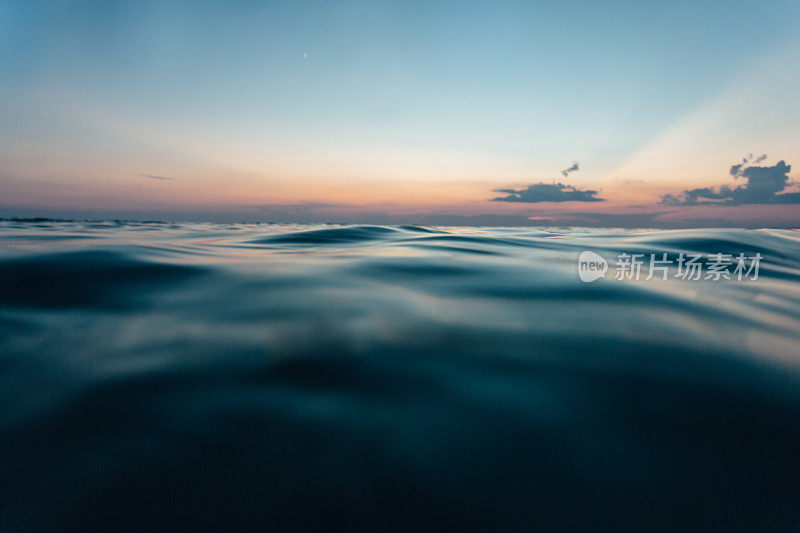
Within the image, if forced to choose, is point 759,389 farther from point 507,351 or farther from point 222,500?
point 222,500

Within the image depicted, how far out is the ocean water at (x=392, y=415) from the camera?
887 mm

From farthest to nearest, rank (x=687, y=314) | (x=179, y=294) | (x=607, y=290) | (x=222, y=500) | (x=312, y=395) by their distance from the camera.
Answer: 1. (x=607, y=290)
2. (x=179, y=294)
3. (x=687, y=314)
4. (x=312, y=395)
5. (x=222, y=500)

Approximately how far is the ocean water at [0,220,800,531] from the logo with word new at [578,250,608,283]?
1.08m

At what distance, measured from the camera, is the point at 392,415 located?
1.22m

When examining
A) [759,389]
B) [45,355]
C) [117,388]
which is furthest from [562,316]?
[45,355]

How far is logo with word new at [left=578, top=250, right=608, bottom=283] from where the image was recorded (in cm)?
364

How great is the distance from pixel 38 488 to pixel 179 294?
6.51 ft

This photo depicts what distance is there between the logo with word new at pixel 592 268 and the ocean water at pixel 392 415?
1085 mm

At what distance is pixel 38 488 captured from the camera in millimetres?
914
